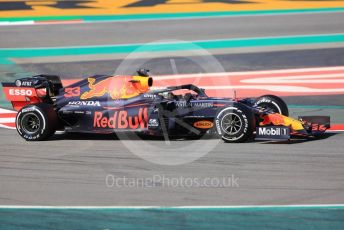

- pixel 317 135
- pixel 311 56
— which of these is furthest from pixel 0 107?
pixel 311 56

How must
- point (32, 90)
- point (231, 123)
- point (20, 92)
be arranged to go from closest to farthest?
point (231, 123) → point (32, 90) → point (20, 92)

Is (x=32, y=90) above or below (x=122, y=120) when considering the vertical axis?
above

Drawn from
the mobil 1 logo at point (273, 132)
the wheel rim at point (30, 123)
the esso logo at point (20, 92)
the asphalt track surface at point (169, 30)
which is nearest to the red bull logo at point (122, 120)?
the wheel rim at point (30, 123)

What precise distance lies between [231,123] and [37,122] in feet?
12.3

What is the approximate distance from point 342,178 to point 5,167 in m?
5.25

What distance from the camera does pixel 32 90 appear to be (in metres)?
15.1

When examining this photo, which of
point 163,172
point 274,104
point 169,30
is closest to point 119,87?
point 274,104

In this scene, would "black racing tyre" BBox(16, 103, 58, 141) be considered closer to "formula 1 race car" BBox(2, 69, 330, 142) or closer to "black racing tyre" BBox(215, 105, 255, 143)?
"formula 1 race car" BBox(2, 69, 330, 142)

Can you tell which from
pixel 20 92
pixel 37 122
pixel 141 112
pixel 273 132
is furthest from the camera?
pixel 20 92

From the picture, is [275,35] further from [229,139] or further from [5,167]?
[5,167]

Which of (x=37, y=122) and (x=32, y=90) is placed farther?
(x=32, y=90)

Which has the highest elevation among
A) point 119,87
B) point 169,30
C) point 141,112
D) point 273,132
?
point 169,30

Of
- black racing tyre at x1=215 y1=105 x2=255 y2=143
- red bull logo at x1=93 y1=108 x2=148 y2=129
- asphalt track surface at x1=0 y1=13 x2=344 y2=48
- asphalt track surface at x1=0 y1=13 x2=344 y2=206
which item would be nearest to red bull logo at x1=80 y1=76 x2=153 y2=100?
red bull logo at x1=93 y1=108 x2=148 y2=129

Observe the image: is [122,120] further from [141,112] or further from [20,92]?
[20,92]
